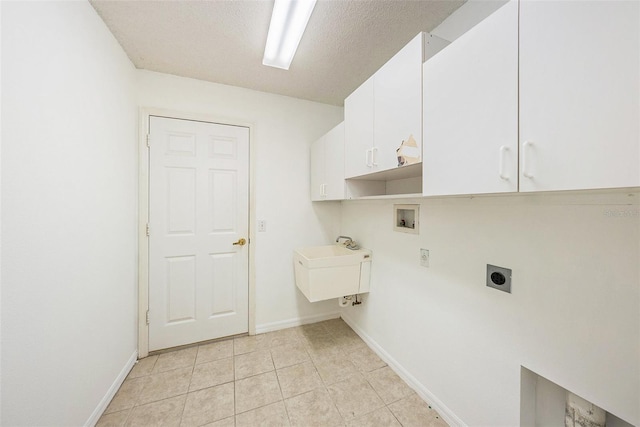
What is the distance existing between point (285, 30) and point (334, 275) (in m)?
1.86

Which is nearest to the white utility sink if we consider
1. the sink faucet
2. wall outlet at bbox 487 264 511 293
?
the sink faucet

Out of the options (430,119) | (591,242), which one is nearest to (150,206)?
(430,119)

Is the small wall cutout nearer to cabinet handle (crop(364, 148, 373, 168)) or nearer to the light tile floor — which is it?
cabinet handle (crop(364, 148, 373, 168))

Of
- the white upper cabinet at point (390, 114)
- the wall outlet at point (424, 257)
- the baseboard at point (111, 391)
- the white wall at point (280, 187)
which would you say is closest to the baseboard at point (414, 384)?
the white wall at point (280, 187)

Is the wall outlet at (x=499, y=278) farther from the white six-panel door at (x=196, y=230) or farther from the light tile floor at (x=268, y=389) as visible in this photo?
the white six-panel door at (x=196, y=230)

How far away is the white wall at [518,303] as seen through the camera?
78cm

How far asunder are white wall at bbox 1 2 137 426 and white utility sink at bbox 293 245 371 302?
4.56 feet

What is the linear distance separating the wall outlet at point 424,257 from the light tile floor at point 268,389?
36.0 inches

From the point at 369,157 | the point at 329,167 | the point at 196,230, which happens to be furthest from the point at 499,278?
the point at 196,230

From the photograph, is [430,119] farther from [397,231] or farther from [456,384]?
[456,384]

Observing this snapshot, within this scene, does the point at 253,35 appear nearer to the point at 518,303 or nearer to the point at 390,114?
the point at 390,114

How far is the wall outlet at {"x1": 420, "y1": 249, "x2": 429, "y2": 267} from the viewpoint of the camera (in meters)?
1.52

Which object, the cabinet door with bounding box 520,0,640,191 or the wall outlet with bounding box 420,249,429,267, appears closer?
the cabinet door with bounding box 520,0,640,191

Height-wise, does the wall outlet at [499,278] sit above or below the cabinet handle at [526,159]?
below
